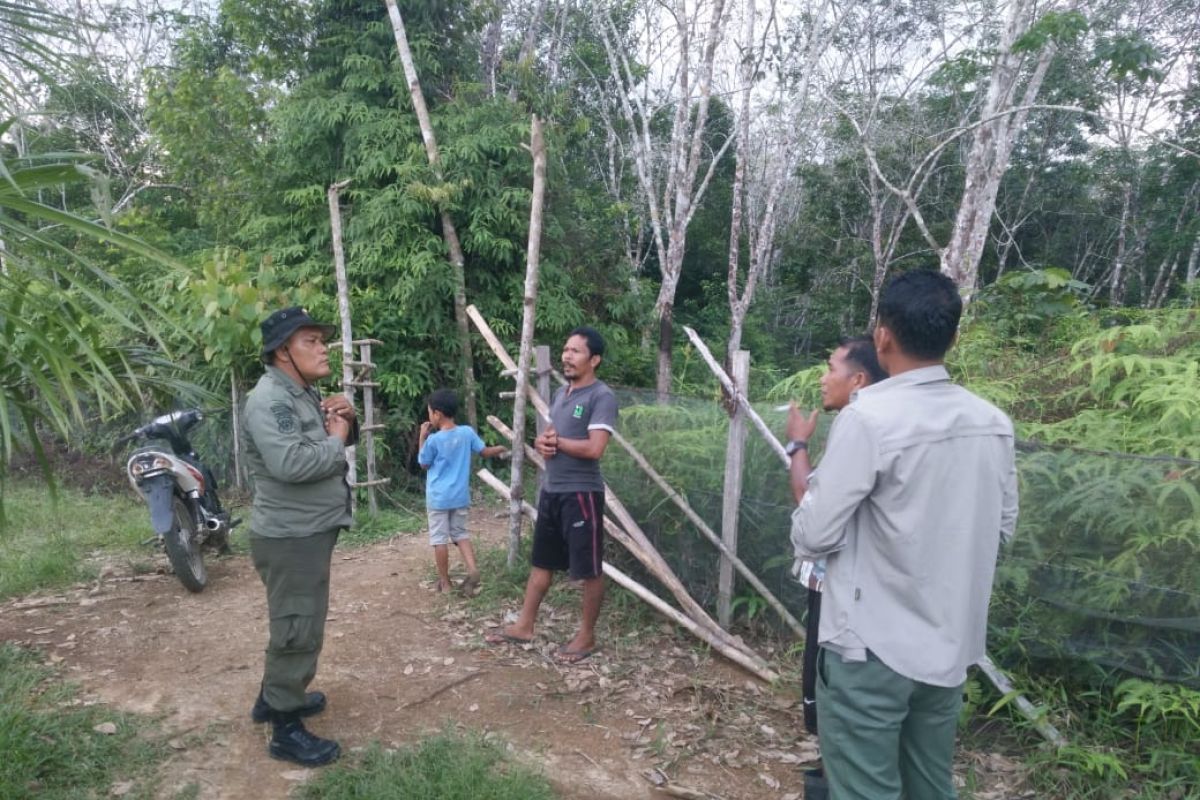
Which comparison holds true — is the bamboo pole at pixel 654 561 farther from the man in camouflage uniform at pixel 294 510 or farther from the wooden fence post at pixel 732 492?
the man in camouflage uniform at pixel 294 510

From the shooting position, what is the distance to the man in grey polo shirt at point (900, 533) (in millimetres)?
2104

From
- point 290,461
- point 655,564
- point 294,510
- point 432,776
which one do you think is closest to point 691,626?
point 655,564

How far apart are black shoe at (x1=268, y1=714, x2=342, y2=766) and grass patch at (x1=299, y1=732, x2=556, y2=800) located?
0.07 meters

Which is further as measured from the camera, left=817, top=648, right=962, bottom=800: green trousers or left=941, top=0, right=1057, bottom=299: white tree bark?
left=941, top=0, right=1057, bottom=299: white tree bark

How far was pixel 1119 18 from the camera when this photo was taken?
15.4 metres

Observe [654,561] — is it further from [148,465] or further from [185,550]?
[148,465]

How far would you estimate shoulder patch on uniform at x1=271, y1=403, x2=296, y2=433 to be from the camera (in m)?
3.20

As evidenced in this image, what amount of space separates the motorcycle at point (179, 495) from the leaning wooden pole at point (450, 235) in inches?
127

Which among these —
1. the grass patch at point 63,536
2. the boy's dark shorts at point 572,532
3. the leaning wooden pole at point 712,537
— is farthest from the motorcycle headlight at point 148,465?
the leaning wooden pole at point 712,537

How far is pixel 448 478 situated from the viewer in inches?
214

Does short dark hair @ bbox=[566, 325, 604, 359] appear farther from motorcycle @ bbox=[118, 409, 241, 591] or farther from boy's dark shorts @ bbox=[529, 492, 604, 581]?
motorcycle @ bbox=[118, 409, 241, 591]

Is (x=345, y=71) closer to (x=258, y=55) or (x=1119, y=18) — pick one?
(x=258, y=55)

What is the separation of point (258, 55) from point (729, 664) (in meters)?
9.56

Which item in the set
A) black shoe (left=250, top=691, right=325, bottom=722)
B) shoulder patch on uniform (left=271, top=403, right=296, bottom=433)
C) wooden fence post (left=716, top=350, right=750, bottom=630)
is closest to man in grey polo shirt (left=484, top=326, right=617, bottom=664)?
wooden fence post (left=716, top=350, right=750, bottom=630)
